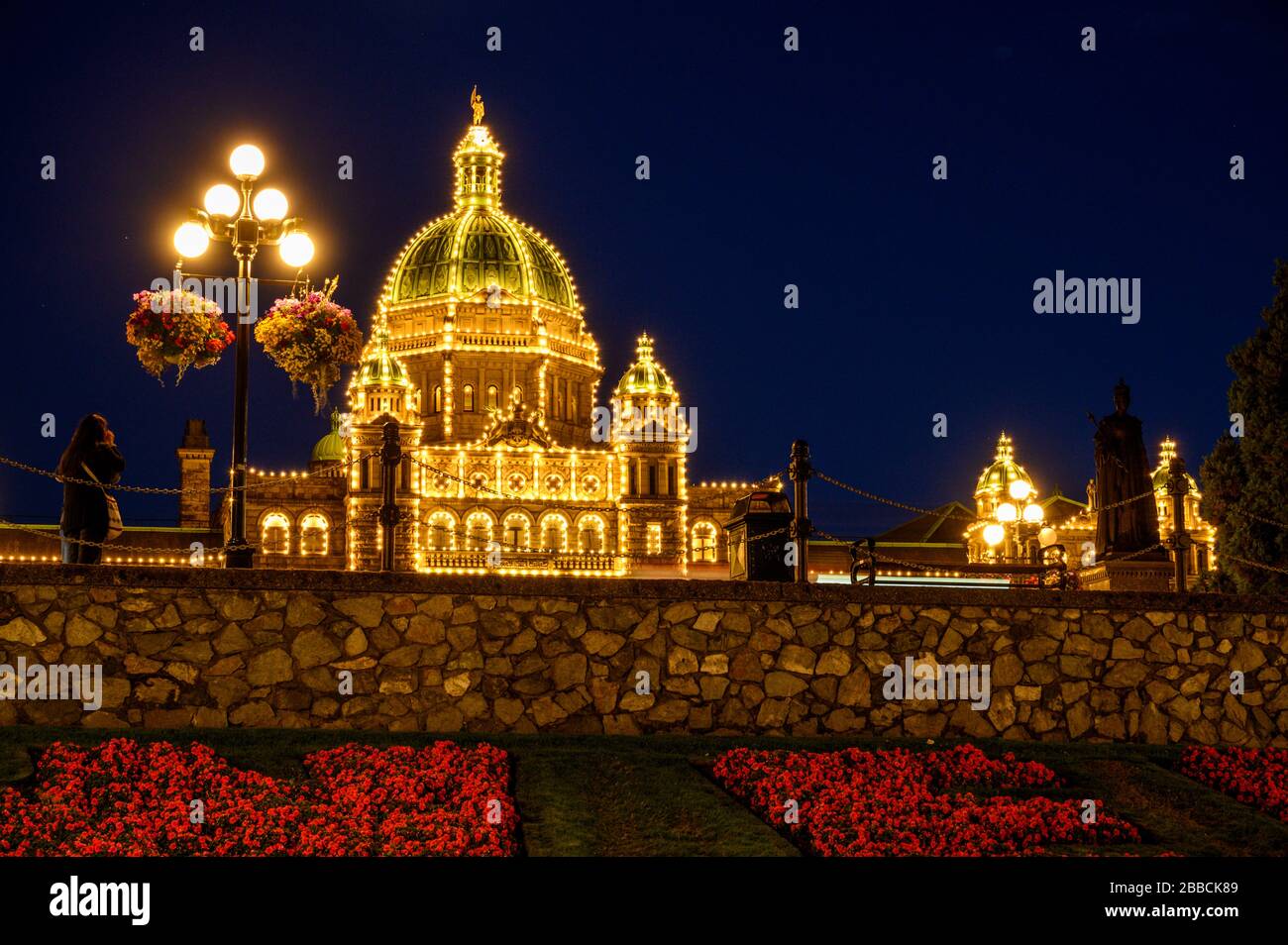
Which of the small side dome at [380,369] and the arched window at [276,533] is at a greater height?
the small side dome at [380,369]

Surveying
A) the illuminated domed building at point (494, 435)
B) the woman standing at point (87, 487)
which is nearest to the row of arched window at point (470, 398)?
the illuminated domed building at point (494, 435)

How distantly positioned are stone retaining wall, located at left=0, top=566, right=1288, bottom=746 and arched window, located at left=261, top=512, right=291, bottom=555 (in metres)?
54.1

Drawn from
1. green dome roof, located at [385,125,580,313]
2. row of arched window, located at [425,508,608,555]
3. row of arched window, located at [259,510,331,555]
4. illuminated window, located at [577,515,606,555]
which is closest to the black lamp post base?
row of arched window, located at [425,508,608,555]

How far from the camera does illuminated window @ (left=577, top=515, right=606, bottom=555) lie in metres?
69.5

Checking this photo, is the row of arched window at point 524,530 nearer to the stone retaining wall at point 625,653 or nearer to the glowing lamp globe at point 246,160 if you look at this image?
the glowing lamp globe at point 246,160

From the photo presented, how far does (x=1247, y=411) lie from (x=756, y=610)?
21.5 metres

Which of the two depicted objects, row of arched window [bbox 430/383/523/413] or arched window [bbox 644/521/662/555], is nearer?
arched window [bbox 644/521/662/555]

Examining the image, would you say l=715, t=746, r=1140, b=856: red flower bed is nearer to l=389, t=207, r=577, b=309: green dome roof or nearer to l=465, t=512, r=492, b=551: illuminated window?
l=465, t=512, r=492, b=551: illuminated window

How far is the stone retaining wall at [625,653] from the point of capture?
1530 cm

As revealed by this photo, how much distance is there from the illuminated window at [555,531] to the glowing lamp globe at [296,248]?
50354 millimetres

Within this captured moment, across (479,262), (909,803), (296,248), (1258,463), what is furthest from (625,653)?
(479,262)

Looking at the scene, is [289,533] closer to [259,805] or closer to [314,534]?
[314,534]
